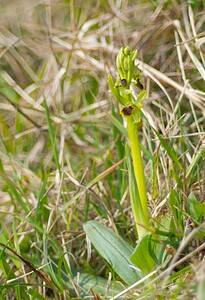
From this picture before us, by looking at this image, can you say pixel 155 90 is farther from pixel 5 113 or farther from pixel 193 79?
pixel 5 113

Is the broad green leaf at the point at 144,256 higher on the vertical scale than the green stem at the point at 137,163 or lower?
lower

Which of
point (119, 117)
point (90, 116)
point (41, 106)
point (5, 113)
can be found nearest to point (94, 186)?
point (119, 117)

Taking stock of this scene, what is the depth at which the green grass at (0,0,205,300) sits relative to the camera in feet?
6.38

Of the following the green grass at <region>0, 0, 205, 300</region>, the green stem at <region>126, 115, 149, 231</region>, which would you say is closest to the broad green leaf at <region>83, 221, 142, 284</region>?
the green grass at <region>0, 0, 205, 300</region>

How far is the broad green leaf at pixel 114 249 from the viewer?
195 cm

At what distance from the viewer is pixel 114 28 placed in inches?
135

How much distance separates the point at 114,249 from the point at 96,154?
96 cm

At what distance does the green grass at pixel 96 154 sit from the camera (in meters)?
1.94

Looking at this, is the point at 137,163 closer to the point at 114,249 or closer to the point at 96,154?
the point at 114,249

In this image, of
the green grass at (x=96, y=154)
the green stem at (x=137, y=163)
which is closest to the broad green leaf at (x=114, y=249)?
the green grass at (x=96, y=154)

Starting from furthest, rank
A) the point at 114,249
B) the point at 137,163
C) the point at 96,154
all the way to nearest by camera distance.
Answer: the point at 96,154
the point at 114,249
the point at 137,163

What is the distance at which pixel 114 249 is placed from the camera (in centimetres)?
201

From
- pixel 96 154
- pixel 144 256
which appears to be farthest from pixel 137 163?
pixel 96 154

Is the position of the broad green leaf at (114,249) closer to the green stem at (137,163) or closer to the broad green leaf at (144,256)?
the broad green leaf at (144,256)
